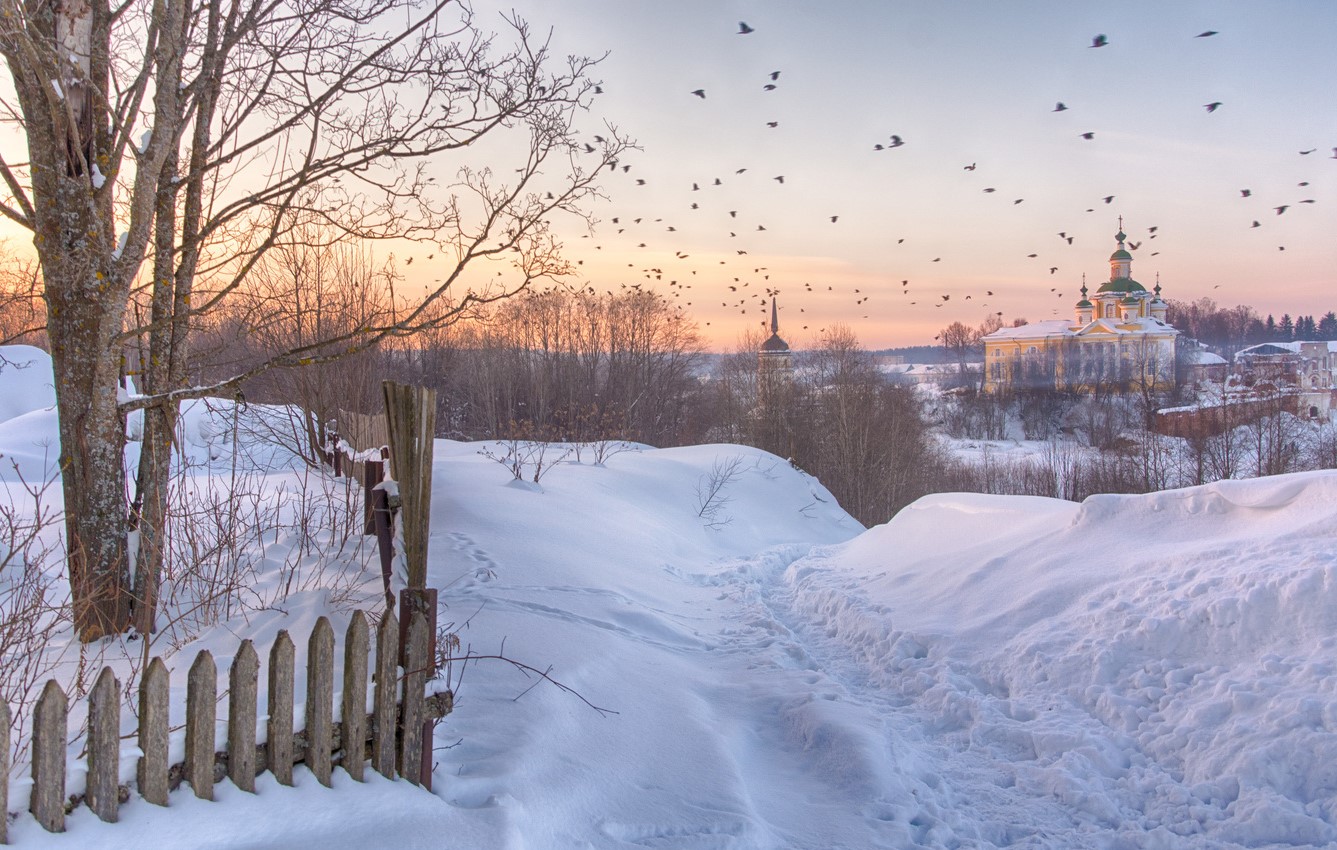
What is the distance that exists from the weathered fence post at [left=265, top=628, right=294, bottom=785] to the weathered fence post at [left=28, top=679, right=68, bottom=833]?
2.00 feet

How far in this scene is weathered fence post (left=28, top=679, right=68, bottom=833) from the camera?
231cm

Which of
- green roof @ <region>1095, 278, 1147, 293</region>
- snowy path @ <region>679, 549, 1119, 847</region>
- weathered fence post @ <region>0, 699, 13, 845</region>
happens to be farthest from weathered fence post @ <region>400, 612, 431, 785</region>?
green roof @ <region>1095, 278, 1147, 293</region>

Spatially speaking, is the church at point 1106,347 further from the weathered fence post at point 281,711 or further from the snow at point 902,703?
the weathered fence post at point 281,711

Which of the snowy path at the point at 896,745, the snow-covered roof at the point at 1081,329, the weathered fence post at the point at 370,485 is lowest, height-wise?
the snowy path at the point at 896,745

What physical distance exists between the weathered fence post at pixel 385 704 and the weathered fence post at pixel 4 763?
116cm

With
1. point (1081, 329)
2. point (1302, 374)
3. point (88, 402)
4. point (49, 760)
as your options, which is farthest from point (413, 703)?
point (1081, 329)

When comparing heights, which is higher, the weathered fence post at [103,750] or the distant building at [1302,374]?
the distant building at [1302,374]

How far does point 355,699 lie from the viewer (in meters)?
3.10

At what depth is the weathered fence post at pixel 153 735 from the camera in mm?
2506

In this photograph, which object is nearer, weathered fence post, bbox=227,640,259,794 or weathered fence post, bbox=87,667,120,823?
weathered fence post, bbox=87,667,120,823

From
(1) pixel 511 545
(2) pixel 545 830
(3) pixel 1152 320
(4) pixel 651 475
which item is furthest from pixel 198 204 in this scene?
(3) pixel 1152 320

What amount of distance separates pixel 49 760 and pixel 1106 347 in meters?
84.7

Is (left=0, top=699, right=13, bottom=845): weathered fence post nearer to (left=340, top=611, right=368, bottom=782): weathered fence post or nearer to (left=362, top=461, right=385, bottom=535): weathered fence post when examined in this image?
(left=340, top=611, right=368, bottom=782): weathered fence post

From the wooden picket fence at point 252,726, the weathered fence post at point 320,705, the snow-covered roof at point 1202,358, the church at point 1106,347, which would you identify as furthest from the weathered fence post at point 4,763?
the snow-covered roof at point 1202,358
